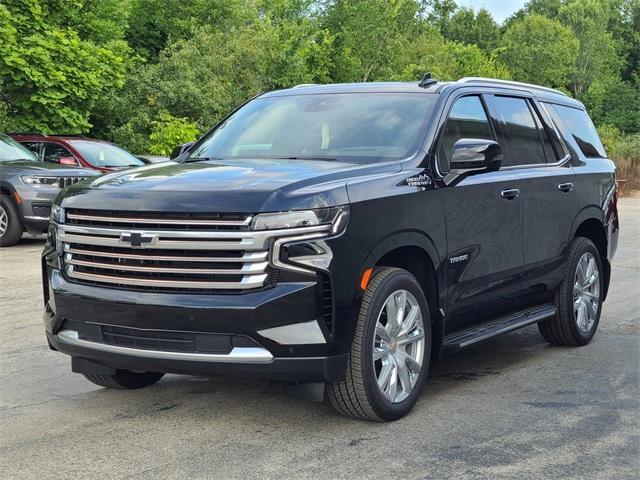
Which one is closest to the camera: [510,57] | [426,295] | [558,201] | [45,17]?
[426,295]

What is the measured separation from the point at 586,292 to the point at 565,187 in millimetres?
926

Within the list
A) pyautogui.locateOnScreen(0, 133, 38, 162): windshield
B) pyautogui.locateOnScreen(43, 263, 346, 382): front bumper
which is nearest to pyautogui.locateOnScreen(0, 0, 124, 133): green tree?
pyautogui.locateOnScreen(0, 133, 38, 162): windshield

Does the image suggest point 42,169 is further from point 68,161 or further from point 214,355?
point 214,355

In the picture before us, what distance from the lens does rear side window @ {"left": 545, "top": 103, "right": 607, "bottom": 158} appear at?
7.45 meters

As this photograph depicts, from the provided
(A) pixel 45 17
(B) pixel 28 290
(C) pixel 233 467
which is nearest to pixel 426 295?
(C) pixel 233 467

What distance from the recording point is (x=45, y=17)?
78.1 feet

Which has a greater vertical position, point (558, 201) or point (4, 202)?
point (558, 201)

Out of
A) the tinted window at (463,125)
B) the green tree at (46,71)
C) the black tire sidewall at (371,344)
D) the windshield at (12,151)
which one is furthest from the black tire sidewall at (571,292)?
the green tree at (46,71)

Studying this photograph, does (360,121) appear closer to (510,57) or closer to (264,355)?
(264,355)

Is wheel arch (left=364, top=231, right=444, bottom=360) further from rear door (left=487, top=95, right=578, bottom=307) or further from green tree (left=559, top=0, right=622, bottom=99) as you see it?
green tree (left=559, top=0, right=622, bottom=99)

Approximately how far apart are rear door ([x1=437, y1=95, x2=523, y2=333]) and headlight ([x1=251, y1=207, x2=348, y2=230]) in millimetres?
1126

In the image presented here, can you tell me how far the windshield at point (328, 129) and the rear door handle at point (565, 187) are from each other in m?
1.49

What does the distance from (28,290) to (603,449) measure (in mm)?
6941

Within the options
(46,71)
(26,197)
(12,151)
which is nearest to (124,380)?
(26,197)
